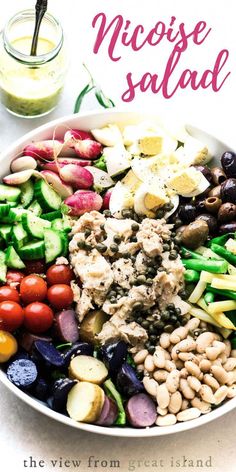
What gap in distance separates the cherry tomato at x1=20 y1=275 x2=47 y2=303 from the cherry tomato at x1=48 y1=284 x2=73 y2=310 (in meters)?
0.03

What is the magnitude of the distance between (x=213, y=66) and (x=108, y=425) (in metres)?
1.78

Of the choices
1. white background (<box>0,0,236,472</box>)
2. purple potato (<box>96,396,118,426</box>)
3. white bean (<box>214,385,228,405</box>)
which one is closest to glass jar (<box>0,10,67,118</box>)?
white background (<box>0,0,236,472</box>)

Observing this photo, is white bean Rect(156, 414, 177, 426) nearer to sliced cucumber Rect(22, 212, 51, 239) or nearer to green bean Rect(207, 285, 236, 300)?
green bean Rect(207, 285, 236, 300)

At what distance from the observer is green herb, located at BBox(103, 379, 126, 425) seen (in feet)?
11.3

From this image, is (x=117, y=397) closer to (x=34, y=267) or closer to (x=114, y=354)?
(x=114, y=354)

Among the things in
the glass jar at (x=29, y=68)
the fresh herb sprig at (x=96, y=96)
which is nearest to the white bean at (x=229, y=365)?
the fresh herb sprig at (x=96, y=96)

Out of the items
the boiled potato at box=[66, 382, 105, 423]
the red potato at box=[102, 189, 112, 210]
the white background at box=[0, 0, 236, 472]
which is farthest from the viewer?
the white background at box=[0, 0, 236, 472]

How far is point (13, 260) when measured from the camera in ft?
11.7

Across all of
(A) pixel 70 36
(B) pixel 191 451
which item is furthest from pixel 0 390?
(A) pixel 70 36

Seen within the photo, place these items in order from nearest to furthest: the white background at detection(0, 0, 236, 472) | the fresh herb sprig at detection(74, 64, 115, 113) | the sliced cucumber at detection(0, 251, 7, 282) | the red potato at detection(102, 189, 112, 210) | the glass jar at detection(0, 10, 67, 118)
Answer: the sliced cucumber at detection(0, 251, 7, 282) → the red potato at detection(102, 189, 112, 210) → the glass jar at detection(0, 10, 67, 118) → the fresh herb sprig at detection(74, 64, 115, 113) → the white background at detection(0, 0, 236, 472)

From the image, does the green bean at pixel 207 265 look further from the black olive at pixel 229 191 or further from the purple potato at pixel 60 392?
the purple potato at pixel 60 392

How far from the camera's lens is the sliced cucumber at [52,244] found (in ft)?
11.8

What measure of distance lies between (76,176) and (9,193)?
281mm

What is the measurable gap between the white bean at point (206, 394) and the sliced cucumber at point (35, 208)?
944mm
